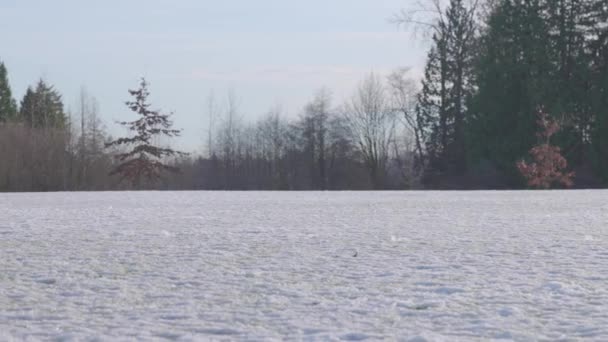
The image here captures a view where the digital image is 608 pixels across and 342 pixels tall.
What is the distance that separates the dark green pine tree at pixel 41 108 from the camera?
159 feet

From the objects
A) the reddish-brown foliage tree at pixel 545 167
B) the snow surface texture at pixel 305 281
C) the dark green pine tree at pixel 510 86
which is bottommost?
the snow surface texture at pixel 305 281

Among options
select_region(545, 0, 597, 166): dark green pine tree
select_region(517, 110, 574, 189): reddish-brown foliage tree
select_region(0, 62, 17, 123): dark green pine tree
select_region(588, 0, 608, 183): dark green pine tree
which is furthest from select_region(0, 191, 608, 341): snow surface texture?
select_region(0, 62, 17, 123): dark green pine tree

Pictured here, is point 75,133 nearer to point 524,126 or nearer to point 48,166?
point 48,166

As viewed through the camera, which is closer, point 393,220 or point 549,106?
point 393,220

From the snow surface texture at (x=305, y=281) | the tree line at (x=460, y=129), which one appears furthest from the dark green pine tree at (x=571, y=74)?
the snow surface texture at (x=305, y=281)

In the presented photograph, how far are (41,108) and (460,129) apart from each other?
2721 centimetres

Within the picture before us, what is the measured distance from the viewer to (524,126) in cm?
3412

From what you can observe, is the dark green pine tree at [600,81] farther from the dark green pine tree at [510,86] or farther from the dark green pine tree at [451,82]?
the dark green pine tree at [451,82]

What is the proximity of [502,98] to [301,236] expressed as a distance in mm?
27701

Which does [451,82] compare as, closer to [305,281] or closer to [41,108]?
[41,108]

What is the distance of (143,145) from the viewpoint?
3675 centimetres

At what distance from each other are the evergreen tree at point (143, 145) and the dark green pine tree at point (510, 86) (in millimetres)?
14646

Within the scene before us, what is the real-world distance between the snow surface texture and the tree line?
20.7m

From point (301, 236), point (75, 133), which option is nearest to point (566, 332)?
point (301, 236)
